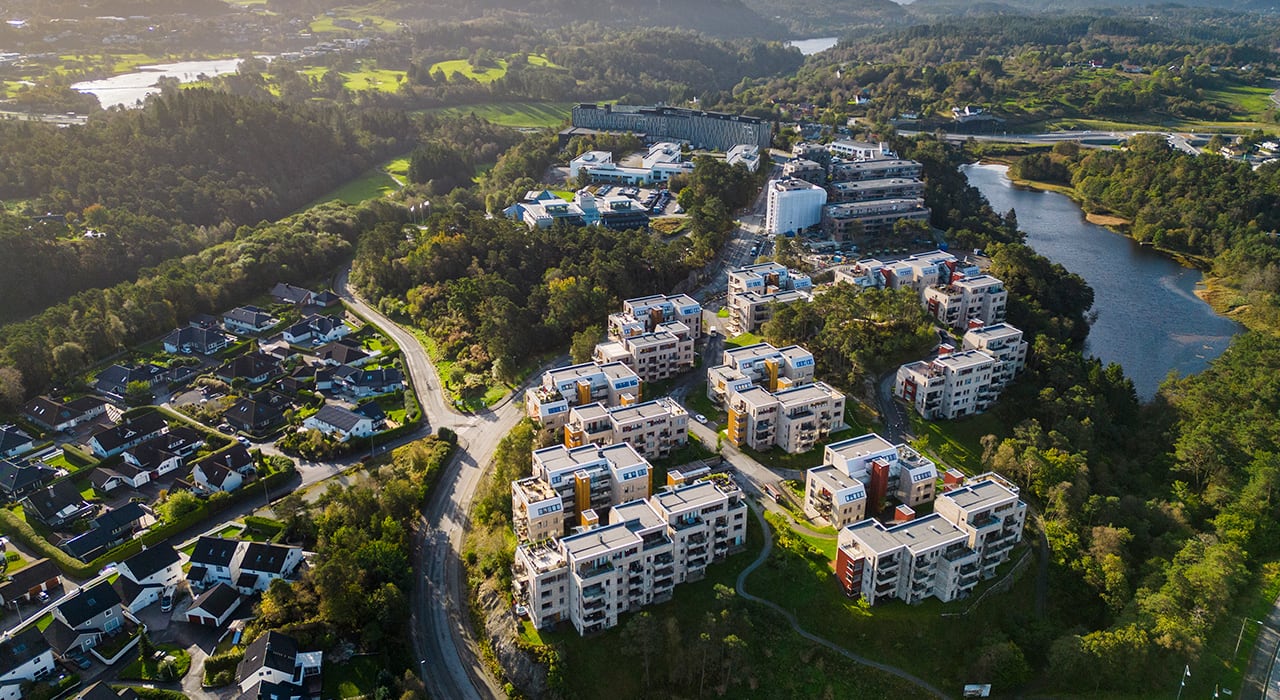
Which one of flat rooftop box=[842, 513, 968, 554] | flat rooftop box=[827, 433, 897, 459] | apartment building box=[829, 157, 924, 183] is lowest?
flat rooftop box=[842, 513, 968, 554]

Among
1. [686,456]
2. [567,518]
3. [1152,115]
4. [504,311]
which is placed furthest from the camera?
[1152,115]

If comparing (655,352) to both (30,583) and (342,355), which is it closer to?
(342,355)

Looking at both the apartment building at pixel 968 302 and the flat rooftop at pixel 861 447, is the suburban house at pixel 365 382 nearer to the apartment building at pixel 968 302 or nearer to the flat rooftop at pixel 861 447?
the flat rooftop at pixel 861 447

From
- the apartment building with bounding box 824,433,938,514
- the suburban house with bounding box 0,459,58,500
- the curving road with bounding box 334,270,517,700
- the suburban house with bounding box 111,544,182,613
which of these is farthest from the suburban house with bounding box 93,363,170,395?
the apartment building with bounding box 824,433,938,514

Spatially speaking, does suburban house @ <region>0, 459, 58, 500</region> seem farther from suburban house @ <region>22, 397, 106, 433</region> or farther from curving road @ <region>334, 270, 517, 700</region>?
curving road @ <region>334, 270, 517, 700</region>

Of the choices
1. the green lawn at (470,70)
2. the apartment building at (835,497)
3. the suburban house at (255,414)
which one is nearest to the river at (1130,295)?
the apartment building at (835,497)

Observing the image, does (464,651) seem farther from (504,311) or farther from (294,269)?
(294,269)

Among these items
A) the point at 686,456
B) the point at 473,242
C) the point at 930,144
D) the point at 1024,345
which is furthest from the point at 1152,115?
the point at 686,456
